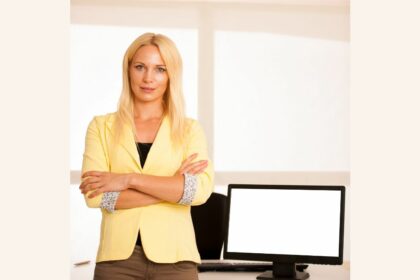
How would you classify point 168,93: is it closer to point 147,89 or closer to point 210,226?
point 147,89

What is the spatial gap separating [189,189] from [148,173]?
16 cm

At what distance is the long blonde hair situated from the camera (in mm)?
2604

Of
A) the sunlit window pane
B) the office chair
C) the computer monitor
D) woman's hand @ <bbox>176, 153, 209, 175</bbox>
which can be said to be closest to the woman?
woman's hand @ <bbox>176, 153, 209, 175</bbox>

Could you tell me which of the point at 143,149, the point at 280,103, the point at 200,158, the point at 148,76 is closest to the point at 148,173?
the point at 143,149

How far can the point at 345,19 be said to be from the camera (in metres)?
7.20

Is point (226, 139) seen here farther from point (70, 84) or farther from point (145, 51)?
point (145, 51)

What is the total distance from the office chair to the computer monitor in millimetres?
1030

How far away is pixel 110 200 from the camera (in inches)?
102

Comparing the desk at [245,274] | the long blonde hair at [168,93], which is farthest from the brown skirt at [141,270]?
the desk at [245,274]

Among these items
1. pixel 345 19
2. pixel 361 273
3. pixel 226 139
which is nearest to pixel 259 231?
pixel 361 273

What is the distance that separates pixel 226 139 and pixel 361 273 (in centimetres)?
451

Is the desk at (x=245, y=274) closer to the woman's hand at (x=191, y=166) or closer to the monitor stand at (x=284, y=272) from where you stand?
the monitor stand at (x=284, y=272)

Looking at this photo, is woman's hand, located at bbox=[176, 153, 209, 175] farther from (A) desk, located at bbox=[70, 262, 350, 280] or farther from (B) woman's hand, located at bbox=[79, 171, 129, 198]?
(A) desk, located at bbox=[70, 262, 350, 280]

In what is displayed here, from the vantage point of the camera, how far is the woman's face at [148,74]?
2586 millimetres
